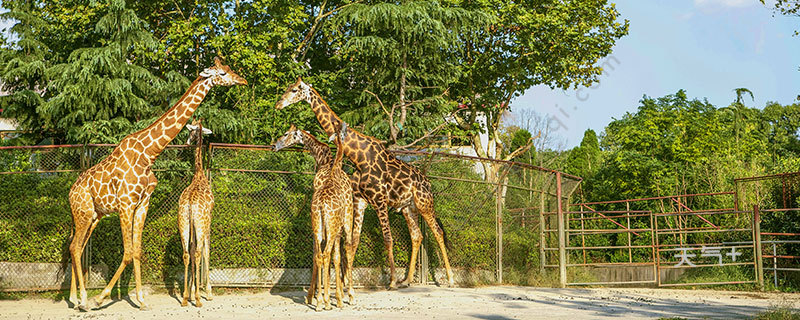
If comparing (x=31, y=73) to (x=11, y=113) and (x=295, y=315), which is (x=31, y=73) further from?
(x=295, y=315)

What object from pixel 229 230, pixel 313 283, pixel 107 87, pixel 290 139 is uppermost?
pixel 107 87

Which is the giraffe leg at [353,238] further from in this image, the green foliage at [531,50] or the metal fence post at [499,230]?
the green foliage at [531,50]

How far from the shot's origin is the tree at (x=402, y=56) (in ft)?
57.9

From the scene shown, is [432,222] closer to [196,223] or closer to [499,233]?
[499,233]

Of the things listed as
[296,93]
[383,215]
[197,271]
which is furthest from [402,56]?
[197,271]

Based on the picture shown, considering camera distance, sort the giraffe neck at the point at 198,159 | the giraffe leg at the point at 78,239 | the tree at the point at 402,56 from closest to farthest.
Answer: the giraffe leg at the point at 78,239 < the giraffe neck at the point at 198,159 < the tree at the point at 402,56

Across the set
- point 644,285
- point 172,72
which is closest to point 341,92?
point 172,72

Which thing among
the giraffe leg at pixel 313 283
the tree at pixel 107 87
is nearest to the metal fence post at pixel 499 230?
the giraffe leg at pixel 313 283

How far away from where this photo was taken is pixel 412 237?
12891 millimetres

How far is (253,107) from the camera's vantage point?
17.8m

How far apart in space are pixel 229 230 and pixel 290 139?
1.91 meters

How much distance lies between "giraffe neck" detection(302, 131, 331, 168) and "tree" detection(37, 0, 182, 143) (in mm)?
6312

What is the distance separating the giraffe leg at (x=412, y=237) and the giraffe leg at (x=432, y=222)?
19 centimetres

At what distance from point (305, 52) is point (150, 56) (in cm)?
448
